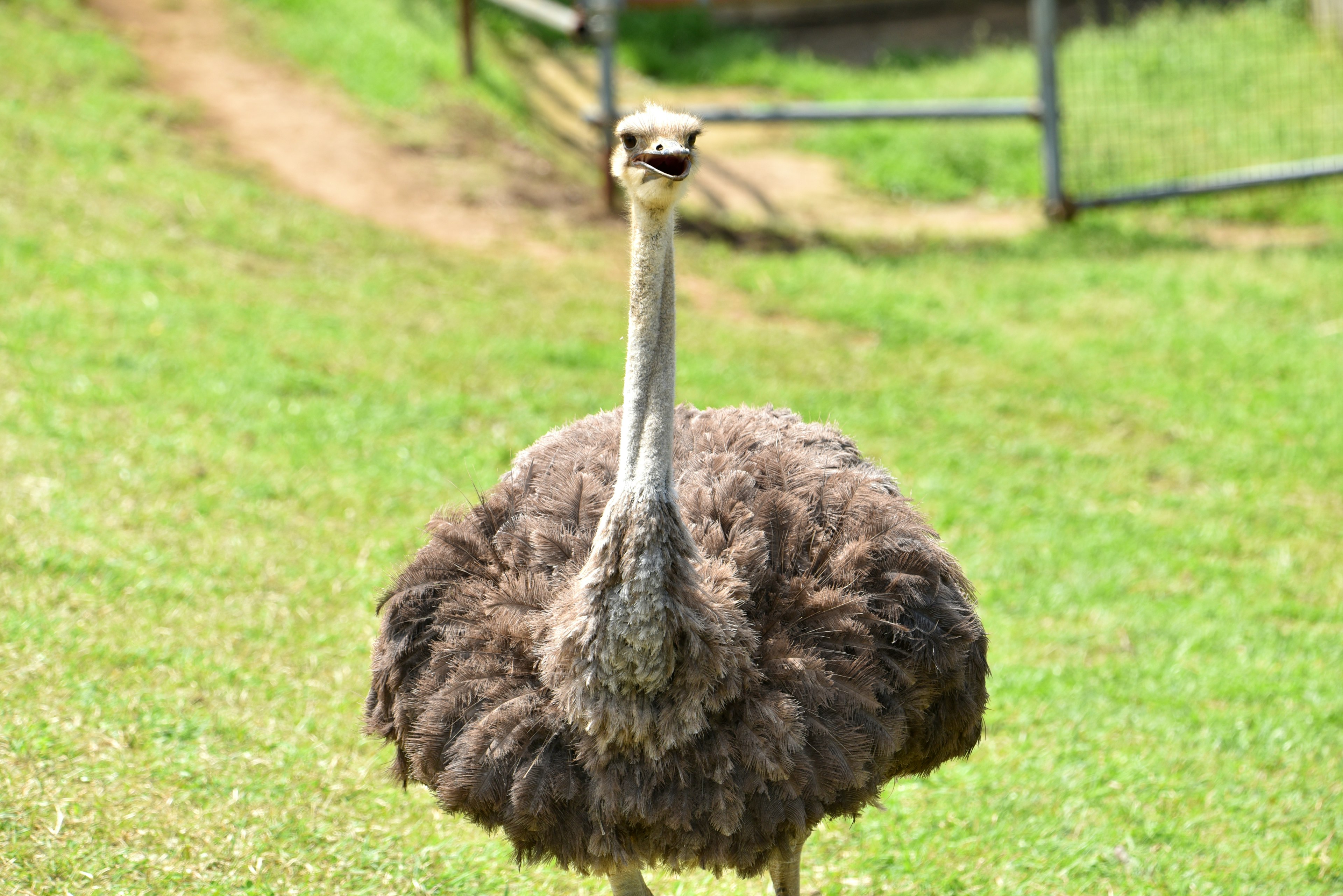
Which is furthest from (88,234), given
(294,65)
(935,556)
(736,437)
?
(935,556)

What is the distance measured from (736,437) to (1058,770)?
1.85m

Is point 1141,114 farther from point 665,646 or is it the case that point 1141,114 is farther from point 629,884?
point 665,646

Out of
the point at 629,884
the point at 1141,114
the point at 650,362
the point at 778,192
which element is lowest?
the point at 629,884

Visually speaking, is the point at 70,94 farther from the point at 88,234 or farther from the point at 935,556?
the point at 935,556

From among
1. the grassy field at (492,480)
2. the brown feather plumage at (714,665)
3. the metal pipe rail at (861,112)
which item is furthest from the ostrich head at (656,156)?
the metal pipe rail at (861,112)

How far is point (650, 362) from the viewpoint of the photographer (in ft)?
9.79

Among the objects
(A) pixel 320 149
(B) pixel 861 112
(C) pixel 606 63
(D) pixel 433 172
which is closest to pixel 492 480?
(D) pixel 433 172

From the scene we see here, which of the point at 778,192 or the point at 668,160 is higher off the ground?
the point at 668,160

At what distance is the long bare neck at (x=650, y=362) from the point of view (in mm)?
2926

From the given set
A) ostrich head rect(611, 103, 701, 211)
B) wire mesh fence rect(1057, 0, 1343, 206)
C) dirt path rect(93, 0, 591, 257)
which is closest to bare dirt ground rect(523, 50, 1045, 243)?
wire mesh fence rect(1057, 0, 1343, 206)

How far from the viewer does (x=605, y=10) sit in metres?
9.72

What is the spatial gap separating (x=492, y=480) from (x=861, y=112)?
5.18 metres

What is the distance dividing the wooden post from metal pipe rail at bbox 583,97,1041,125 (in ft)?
6.19

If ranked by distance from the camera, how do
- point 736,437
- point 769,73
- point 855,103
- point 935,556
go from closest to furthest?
point 935,556, point 736,437, point 855,103, point 769,73
